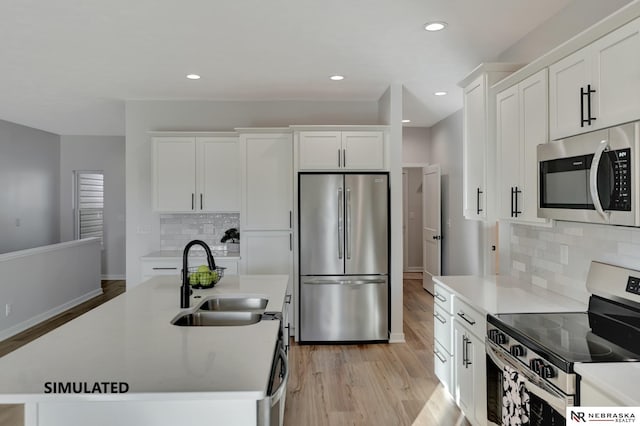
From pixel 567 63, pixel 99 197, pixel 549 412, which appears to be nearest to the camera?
pixel 549 412

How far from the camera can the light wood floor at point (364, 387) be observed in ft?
9.44

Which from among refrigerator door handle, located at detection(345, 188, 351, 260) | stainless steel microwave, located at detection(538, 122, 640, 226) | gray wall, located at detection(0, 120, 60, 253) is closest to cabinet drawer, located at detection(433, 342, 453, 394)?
stainless steel microwave, located at detection(538, 122, 640, 226)

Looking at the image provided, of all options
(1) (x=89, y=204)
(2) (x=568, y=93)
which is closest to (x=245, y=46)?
(2) (x=568, y=93)

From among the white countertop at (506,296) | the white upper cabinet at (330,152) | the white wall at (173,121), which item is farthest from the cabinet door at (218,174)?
the white countertop at (506,296)

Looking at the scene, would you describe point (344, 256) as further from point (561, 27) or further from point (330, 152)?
→ point (561, 27)

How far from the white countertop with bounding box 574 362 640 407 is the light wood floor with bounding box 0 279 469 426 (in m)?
1.47

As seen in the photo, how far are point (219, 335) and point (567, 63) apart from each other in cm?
219

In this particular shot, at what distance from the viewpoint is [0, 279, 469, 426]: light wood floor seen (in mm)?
2877

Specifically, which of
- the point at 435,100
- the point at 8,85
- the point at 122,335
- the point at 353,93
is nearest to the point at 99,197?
the point at 8,85

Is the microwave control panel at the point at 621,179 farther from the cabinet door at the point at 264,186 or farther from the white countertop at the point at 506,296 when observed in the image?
the cabinet door at the point at 264,186

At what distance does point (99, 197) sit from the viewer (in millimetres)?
8078

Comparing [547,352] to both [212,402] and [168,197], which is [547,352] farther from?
[168,197]

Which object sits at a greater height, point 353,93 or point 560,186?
point 353,93

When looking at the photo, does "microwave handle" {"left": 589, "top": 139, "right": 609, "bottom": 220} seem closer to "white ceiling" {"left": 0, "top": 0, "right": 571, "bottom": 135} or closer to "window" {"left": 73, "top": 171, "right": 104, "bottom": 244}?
"white ceiling" {"left": 0, "top": 0, "right": 571, "bottom": 135}
